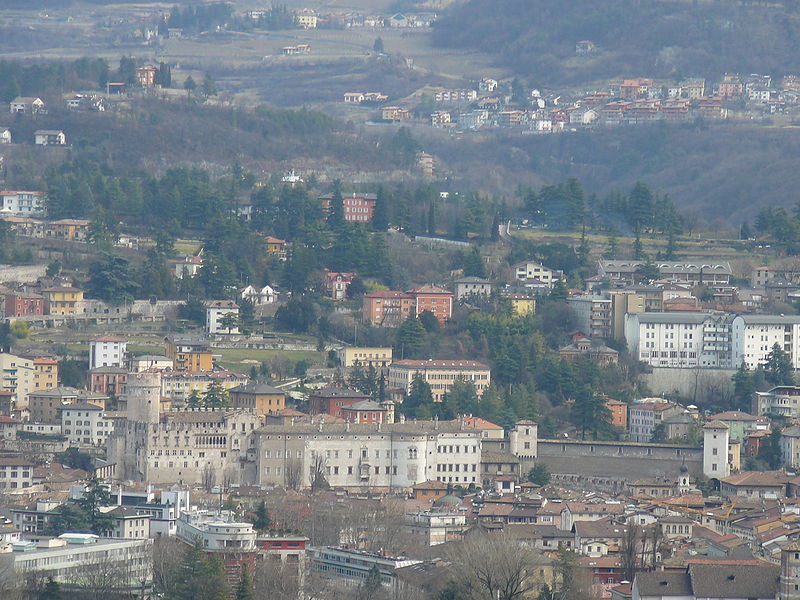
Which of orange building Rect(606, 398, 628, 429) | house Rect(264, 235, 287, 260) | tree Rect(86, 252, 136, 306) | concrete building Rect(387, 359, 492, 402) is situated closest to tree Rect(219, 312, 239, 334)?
tree Rect(86, 252, 136, 306)

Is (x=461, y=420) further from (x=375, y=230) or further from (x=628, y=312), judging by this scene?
(x=375, y=230)

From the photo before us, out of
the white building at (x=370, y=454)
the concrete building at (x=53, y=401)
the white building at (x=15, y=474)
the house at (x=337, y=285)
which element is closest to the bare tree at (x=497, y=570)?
the white building at (x=370, y=454)

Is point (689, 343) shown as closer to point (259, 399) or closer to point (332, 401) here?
point (332, 401)

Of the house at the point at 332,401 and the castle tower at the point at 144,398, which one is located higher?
the castle tower at the point at 144,398

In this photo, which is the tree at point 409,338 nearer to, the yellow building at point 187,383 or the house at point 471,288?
the house at point 471,288

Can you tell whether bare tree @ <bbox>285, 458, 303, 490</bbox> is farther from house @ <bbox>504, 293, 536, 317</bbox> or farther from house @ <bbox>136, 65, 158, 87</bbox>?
house @ <bbox>136, 65, 158, 87</bbox>

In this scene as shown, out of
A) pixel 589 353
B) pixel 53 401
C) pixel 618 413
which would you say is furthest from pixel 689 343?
pixel 53 401

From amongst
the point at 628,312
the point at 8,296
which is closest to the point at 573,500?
the point at 628,312

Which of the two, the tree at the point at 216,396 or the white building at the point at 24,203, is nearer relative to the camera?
the tree at the point at 216,396
